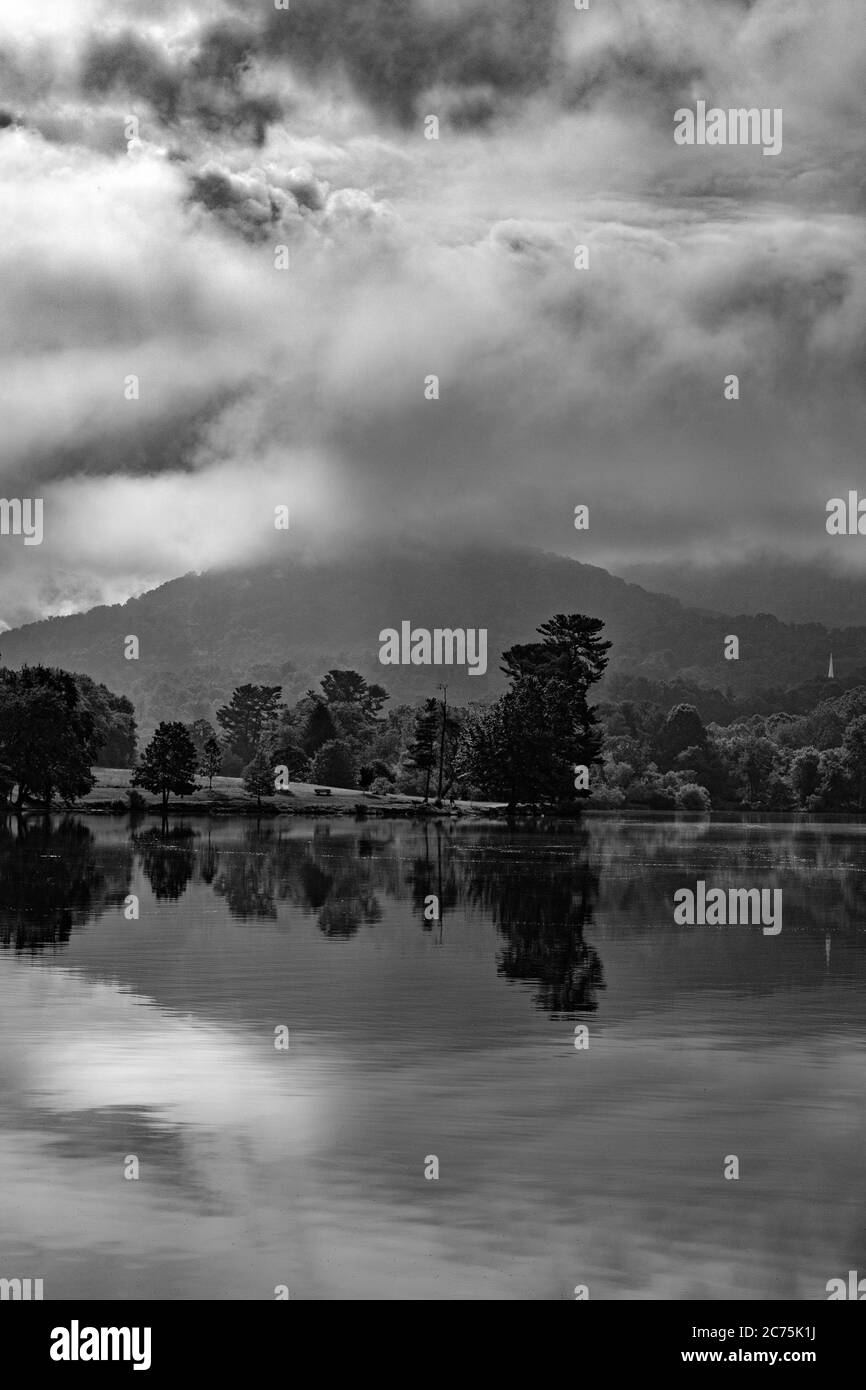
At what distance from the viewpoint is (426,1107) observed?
68.1 ft

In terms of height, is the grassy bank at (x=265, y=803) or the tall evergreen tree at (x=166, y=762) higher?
the tall evergreen tree at (x=166, y=762)

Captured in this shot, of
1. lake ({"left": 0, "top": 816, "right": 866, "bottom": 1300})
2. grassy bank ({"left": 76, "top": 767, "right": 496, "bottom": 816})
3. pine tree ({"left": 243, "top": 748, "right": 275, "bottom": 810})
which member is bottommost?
lake ({"left": 0, "top": 816, "right": 866, "bottom": 1300})

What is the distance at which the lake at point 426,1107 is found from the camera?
15.1 m

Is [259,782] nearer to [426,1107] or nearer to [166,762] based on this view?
[166,762]

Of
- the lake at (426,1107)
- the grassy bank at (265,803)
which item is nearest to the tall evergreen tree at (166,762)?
the grassy bank at (265,803)

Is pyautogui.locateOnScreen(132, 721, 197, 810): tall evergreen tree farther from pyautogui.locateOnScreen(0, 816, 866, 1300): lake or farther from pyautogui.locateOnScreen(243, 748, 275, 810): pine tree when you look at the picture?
pyautogui.locateOnScreen(0, 816, 866, 1300): lake

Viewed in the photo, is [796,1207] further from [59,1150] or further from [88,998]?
[88,998]

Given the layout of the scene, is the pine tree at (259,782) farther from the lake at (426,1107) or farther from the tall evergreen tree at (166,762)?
the lake at (426,1107)

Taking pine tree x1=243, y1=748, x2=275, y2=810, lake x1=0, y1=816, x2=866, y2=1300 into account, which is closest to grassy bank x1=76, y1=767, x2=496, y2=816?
pine tree x1=243, y1=748, x2=275, y2=810

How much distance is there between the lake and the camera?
49.5ft
